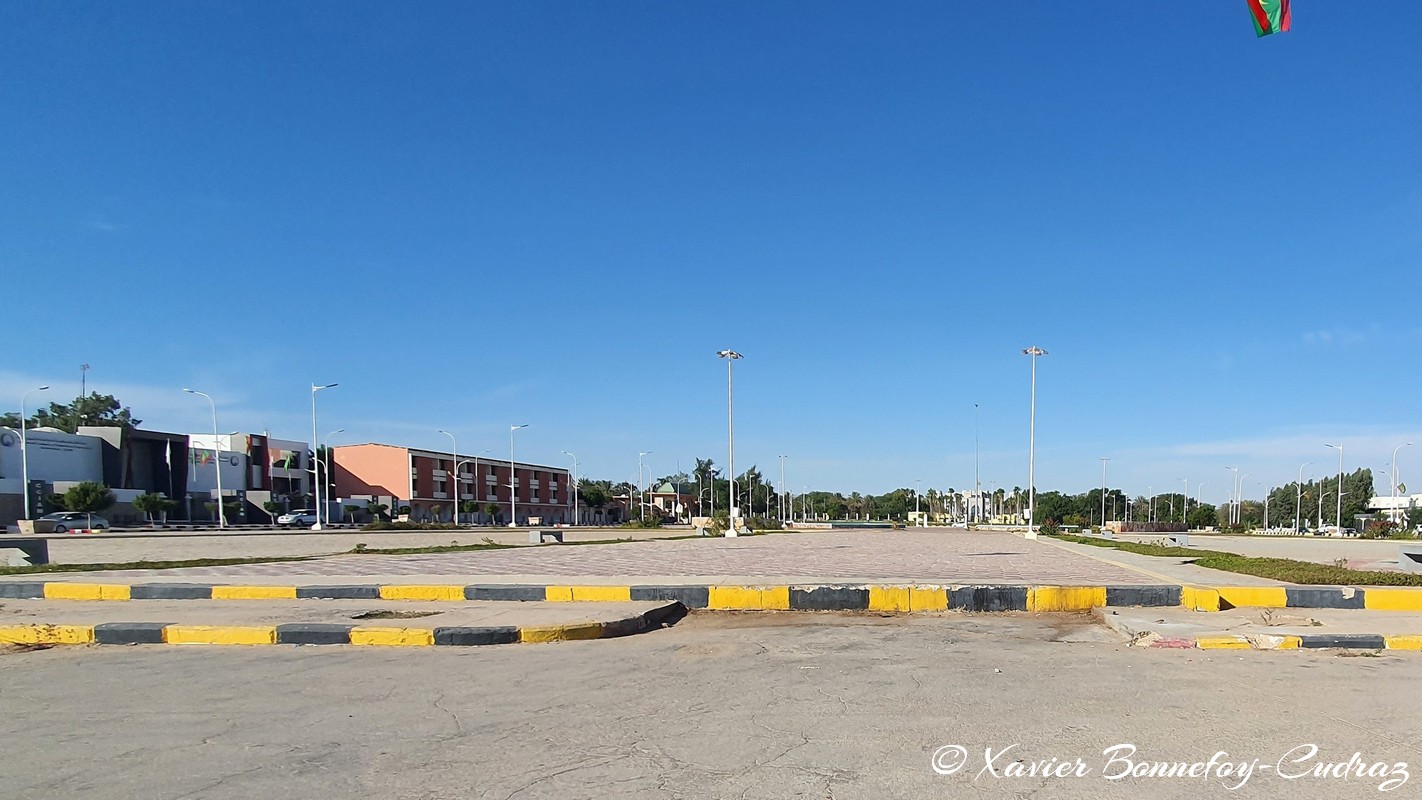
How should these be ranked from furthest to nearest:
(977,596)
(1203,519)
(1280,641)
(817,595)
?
1. (1203,519)
2. (817,595)
3. (977,596)
4. (1280,641)

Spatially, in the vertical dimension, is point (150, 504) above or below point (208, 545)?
below

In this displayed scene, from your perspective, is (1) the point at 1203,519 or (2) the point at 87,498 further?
(1) the point at 1203,519

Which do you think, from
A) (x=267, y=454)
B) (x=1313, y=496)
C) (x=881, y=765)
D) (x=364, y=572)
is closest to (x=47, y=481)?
(x=267, y=454)

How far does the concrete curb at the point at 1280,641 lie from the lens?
27.1ft

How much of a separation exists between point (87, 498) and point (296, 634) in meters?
66.3

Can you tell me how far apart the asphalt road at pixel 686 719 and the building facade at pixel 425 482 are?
8506cm

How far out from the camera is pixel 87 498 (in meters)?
61.0

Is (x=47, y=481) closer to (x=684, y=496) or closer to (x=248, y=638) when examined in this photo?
(x=248, y=638)

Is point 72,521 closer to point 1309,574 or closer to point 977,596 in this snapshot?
point 977,596

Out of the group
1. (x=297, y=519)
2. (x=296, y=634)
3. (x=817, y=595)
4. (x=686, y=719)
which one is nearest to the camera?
(x=686, y=719)

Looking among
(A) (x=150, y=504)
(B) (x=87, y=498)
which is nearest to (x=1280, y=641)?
(B) (x=87, y=498)

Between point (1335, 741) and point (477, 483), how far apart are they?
108 m

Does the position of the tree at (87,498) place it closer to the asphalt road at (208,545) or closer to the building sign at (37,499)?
the building sign at (37,499)

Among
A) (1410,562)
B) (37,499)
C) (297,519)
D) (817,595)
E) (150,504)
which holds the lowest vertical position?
(297,519)
